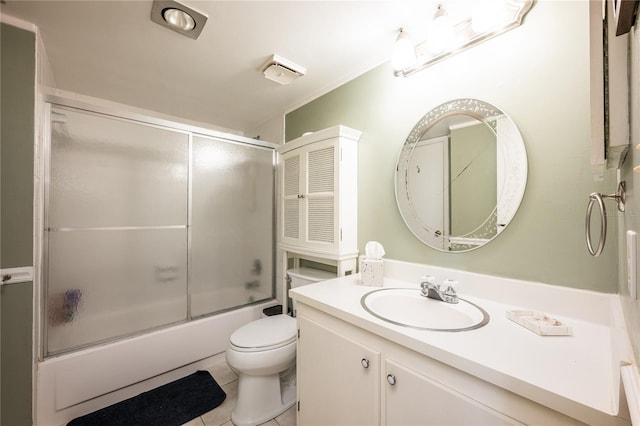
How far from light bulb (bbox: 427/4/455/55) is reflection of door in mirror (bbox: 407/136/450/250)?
0.43m

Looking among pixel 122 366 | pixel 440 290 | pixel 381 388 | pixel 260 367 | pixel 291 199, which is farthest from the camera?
pixel 291 199

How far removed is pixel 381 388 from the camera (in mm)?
875

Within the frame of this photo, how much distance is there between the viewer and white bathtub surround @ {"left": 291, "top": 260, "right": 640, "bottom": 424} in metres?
0.53

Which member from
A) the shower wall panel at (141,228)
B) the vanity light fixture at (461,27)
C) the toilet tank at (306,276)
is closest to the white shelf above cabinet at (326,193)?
the toilet tank at (306,276)

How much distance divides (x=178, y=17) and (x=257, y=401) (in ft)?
6.98

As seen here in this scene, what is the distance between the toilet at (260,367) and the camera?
4.55 ft

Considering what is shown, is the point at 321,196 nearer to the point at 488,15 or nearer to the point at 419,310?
the point at 419,310

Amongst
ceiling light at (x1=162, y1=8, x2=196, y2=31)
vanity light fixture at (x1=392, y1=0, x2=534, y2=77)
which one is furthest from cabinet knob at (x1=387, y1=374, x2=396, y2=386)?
ceiling light at (x1=162, y1=8, x2=196, y2=31)

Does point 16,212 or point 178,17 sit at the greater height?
point 178,17

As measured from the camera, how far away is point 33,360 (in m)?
1.31

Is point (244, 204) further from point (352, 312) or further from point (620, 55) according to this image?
point (620, 55)

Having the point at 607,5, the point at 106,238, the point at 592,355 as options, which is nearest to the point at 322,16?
the point at 607,5

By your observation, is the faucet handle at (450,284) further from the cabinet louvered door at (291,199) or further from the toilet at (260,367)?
the cabinet louvered door at (291,199)

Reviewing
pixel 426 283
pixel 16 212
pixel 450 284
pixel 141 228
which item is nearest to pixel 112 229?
pixel 141 228
